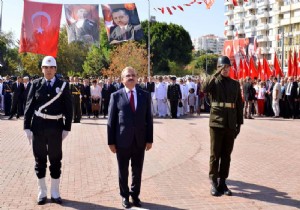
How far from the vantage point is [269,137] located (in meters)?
13.5

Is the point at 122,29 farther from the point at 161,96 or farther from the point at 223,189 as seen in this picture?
the point at 223,189

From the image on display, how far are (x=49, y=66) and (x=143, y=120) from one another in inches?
63.1

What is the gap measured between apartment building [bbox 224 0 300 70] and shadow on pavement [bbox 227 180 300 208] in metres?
A: 67.7

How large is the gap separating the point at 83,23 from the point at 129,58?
37.0 m

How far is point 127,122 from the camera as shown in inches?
230

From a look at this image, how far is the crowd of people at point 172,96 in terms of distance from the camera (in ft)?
66.1

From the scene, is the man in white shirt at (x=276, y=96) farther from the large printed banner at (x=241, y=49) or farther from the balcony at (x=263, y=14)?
the balcony at (x=263, y=14)

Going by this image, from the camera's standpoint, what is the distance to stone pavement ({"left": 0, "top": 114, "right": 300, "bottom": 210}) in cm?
619

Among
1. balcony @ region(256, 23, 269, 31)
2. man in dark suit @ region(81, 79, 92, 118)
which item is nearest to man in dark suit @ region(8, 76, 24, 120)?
man in dark suit @ region(81, 79, 92, 118)

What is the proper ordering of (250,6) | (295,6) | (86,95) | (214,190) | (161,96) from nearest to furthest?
(214,190) → (86,95) → (161,96) → (295,6) → (250,6)

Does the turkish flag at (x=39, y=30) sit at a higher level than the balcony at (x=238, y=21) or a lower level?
lower

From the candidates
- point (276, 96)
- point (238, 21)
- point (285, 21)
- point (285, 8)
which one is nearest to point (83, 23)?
point (276, 96)

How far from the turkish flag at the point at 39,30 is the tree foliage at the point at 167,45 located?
160ft

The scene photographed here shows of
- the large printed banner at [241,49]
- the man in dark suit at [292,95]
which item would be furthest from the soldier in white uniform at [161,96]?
the large printed banner at [241,49]
